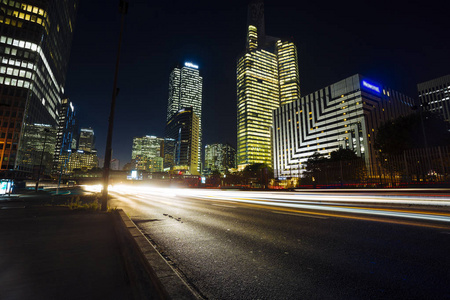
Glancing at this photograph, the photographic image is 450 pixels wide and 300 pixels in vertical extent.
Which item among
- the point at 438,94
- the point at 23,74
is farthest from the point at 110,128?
the point at 438,94

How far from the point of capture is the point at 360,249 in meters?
3.81

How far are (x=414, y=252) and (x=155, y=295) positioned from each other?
4199mm

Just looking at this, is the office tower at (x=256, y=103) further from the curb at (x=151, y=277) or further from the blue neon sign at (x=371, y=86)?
the curb at (x=151, y=277)

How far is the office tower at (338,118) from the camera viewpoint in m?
110

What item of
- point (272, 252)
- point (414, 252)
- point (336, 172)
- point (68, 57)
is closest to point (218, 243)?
point (272, 252)

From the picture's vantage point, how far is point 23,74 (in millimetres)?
80812

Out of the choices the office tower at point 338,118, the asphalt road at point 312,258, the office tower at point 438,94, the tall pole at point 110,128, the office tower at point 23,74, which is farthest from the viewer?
the office tower at point 438,94

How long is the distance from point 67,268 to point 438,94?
193762 mm

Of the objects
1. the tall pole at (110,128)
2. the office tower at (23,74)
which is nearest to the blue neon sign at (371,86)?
the tall pole at (110,128)

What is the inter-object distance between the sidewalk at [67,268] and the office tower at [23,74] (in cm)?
9289

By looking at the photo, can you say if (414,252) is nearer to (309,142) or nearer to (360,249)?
(360,249)

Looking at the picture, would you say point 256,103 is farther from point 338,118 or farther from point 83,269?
point 83,269

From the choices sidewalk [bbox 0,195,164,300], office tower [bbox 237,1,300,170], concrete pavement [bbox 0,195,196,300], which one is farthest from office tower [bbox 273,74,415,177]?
Answer: concrete pavement [bbox 0,195,196,300]

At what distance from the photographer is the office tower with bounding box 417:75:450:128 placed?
126312 mm
